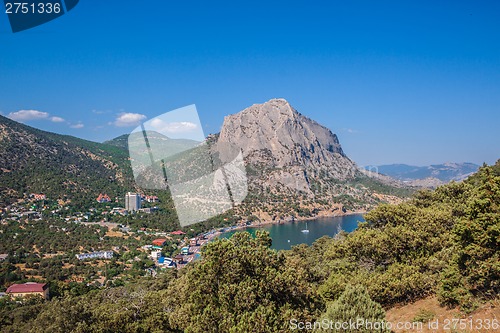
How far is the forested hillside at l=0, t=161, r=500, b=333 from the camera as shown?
494cm

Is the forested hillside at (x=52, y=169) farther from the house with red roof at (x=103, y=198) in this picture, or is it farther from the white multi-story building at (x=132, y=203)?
the white multi-story building at (x=132, y=203)

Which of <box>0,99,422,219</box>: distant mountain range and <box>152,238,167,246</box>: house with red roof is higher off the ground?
<box>0,99,422,219</box>: distant mountain range

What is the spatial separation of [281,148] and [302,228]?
36636 mm

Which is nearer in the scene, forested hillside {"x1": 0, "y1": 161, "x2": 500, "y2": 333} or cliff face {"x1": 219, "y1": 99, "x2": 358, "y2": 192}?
forested hillside {"x1": 0, "y1": 161, "x2": 500, "y2": 333}

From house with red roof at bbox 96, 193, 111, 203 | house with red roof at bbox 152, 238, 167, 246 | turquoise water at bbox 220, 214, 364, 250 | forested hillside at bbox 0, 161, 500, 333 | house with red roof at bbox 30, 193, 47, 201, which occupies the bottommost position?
turquoise water at bbox 220, 214, 364, 250

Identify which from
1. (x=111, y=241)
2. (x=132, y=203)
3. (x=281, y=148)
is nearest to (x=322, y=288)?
(x=111, y=241)

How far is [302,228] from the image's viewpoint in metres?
56.6

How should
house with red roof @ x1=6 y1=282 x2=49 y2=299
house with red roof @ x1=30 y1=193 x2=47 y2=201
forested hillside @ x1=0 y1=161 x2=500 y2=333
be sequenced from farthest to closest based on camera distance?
house with red roof @ x1=30 y1=193 x2=47 y2=201
house with red roof @ x1=6 y1=282 x2=49 y2=299
forested hillside @ x1=0 y1=161 x2=500 y2=333

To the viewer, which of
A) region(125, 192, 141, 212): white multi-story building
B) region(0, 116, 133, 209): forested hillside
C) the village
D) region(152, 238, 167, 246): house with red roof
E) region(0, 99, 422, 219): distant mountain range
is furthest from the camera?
region(125, 192, 141, 212): white multi-story building

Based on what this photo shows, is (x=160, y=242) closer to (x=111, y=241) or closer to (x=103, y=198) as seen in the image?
(x=111, y=241)

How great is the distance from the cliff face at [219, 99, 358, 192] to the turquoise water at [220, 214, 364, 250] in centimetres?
1679

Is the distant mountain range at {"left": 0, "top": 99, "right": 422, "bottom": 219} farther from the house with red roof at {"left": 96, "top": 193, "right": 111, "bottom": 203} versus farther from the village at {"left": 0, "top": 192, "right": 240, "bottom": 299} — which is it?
the village at {"left": 0, "top": 192, "right": 240, "bottom": 299}

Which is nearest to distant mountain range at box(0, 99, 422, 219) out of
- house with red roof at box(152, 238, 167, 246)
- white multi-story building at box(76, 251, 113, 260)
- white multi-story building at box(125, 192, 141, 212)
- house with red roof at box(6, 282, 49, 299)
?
white multi-story building at box(125, 192, 141, 212)

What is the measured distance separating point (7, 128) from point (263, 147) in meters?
54.0
